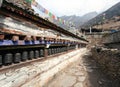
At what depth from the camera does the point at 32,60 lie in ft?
16.4

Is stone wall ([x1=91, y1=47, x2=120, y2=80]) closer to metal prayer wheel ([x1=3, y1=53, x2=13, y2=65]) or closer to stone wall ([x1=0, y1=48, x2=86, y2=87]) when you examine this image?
stone wall ([x1=0, y1=48, x2=86, y2=87])

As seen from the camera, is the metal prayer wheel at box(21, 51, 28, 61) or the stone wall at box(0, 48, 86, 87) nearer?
the stone wall at box(0, 48, 86, 87)

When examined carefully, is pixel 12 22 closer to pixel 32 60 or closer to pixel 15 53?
pixel 15 53

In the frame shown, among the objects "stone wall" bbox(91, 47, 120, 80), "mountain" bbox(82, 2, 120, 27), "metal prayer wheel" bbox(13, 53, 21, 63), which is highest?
"mountain" bbox(82, 2, 120, 27)

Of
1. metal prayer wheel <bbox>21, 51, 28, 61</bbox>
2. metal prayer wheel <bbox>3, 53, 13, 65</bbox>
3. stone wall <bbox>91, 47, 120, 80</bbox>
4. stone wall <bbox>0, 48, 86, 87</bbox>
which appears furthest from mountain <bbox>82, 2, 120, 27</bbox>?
metal prayer wheel <bbox>3, 53, 13, 65</bbox>

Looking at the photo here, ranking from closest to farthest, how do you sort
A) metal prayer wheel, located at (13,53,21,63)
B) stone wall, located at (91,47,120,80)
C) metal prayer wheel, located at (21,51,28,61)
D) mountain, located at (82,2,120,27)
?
metal prayer wheel, located at (13,53,21,63)
metal prayer wheel, located at (21,51,28,61)
stone wall, located at (91,47,120,80)
mountain, located at (82,2,120,27)

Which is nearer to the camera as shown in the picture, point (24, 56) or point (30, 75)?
point (24, 56)

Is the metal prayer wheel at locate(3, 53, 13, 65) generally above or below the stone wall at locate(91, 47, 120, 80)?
above

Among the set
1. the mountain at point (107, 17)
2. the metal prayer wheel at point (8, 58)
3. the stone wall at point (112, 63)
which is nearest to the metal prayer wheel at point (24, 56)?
the metal prayer wheel at point (8, 58)

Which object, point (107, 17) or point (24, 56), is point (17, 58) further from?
point (107, 17)

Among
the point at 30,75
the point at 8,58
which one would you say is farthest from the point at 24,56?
the point at 30,75

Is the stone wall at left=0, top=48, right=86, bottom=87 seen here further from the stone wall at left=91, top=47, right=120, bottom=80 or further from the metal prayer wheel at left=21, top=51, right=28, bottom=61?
the stone wall at left=91, top=47, right=120, bottom=80

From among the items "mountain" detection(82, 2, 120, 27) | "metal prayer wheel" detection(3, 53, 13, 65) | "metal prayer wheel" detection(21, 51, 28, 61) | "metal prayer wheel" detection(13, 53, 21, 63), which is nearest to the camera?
"metal prayer wheel" detection(3, 53, 13, 65)

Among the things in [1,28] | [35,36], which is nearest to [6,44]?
[1,28]
